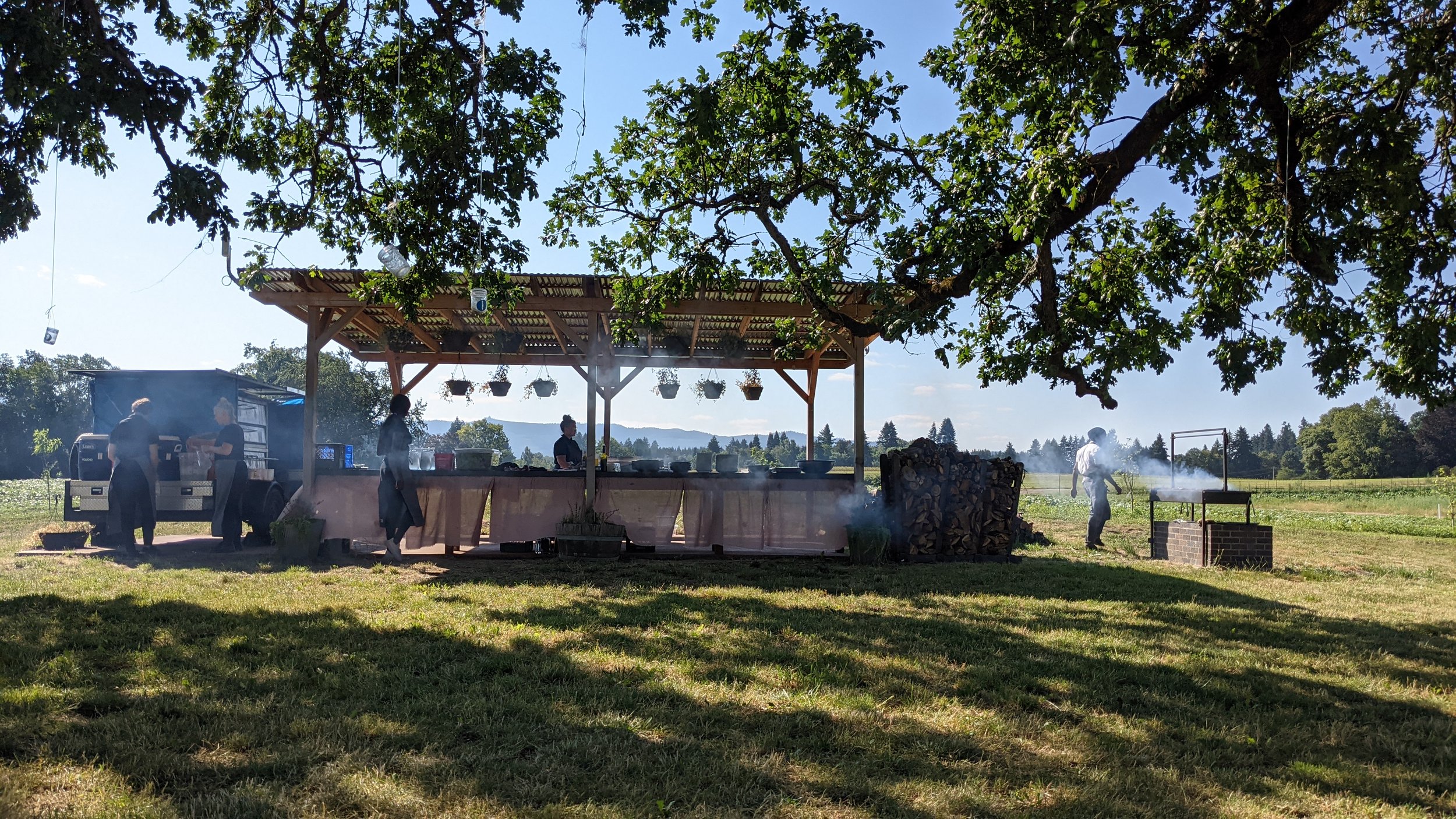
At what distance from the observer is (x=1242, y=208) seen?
7488 mm

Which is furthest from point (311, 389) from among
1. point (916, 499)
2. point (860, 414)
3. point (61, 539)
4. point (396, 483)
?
point (916, 499)

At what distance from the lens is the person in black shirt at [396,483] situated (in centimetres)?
891

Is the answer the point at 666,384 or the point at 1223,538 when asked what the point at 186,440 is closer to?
the point at 666,384

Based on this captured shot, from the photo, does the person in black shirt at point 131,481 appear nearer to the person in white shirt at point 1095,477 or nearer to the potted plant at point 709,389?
the potted plant at point 709,389

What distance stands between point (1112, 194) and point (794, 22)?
3132 mm

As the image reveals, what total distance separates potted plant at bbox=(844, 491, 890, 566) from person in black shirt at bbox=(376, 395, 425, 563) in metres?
5.00

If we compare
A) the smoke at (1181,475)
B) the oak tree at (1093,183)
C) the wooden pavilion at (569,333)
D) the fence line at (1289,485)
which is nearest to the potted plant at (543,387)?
the wooden pavilion at (569,333)

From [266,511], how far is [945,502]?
8.36m

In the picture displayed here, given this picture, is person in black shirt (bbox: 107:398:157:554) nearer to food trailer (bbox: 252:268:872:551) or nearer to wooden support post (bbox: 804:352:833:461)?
food trailer (bbox: 252:268:872:551)

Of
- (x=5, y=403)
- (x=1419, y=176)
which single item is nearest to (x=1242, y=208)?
(x=1419, y=176)

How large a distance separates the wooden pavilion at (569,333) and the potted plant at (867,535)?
412 millimetres

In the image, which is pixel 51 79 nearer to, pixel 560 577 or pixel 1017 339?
pixel 560 577

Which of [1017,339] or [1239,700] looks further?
[1017,339]

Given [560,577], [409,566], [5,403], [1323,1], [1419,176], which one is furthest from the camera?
[5,403]
